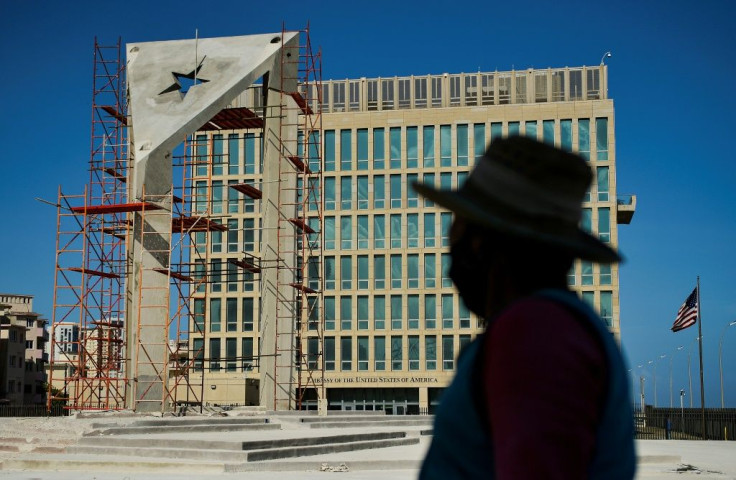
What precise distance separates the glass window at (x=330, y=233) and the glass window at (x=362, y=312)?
13.9 ft

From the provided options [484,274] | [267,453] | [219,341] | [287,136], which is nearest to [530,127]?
[219,341]

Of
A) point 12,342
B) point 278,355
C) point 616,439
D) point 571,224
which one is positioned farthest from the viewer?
point 12,342

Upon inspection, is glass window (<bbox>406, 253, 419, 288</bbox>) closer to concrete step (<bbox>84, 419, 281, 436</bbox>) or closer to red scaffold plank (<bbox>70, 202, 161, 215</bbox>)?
red scaffold plank (<bbox>70, 202, 161, 215</bbox>)

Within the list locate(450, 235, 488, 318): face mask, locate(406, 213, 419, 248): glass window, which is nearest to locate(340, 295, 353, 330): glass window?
locate(406, 213, 419, 248): glass window

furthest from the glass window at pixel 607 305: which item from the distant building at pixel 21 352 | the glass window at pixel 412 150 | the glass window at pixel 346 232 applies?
the distant building at pixel 21 352

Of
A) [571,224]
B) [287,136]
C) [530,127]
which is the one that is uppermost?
[530,127]

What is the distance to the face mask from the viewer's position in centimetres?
188

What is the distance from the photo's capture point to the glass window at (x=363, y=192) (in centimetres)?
7100

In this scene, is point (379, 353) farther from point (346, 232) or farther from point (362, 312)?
point (346, 232)

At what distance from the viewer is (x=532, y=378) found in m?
1.47

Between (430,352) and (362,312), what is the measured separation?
5531mm

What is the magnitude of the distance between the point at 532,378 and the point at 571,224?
0.40 m

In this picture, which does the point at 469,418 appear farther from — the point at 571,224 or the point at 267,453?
the point at 267,453

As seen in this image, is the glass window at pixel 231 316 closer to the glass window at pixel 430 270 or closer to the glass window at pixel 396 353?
the glass window at pixel 396 353
